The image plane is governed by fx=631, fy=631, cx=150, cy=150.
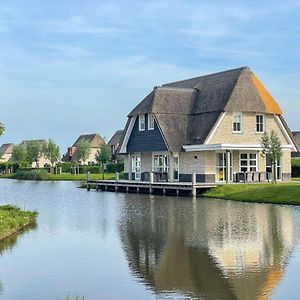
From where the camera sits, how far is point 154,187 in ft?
149

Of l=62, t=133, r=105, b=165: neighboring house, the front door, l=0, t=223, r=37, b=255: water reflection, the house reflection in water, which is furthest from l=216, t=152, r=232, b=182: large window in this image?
l=62, t=133, r=105, b=165: neighboring house

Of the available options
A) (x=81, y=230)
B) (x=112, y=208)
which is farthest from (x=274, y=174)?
(x=81, y=230)

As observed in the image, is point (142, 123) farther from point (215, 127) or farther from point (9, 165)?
point (9, 165)

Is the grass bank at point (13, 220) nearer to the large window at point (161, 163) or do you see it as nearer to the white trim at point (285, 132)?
the large window at point (161, 163)

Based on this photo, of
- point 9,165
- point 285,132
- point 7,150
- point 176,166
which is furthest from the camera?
point 7,150

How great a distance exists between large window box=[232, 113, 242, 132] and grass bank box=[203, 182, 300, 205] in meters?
6.19

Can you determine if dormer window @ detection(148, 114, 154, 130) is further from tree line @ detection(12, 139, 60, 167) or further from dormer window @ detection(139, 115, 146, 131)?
tree line @ detection(12, 139, 60, 167)

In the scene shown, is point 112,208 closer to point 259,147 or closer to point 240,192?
point 240,192

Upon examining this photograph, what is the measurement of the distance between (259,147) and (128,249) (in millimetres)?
28414

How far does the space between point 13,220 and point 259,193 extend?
17.8 metres

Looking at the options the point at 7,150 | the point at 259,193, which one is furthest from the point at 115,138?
the point at 259,193

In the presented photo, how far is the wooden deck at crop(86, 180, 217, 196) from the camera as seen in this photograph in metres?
42.2

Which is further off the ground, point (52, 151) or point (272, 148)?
point (52, 151)

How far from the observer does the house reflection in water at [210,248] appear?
522 inches
